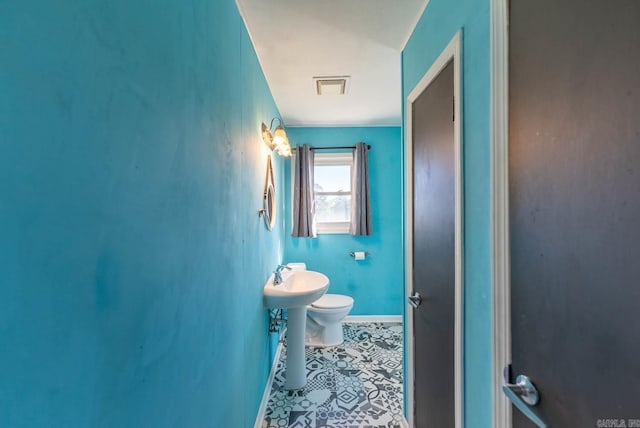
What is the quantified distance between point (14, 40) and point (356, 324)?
3.33 m

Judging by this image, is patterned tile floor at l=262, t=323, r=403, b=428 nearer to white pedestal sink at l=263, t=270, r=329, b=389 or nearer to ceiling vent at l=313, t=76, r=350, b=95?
white pedestal sink at l=263, t=270, r=329, b=389

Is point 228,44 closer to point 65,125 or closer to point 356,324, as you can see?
point 65,125

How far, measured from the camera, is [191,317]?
0.81 meters

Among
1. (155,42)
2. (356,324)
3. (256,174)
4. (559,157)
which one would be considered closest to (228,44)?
(155,42)

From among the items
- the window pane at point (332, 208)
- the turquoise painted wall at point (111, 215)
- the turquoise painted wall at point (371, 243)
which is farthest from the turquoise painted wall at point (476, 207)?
the window pane at point (332, 208)

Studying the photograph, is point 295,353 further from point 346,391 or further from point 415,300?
point 415,300

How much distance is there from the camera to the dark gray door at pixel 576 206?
445mm

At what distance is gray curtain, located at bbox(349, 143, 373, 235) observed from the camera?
10.2 feet

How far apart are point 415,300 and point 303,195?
76.3 inches

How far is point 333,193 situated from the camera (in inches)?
129

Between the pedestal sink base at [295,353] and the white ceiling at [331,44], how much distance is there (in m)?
1.78

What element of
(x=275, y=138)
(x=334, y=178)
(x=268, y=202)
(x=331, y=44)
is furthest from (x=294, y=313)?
(x=331, y=44)

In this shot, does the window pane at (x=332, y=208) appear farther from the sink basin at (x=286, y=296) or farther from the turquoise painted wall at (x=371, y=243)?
the sink basin at (x=286, y=296)

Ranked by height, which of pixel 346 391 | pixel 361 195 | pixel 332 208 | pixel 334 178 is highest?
pixel 334 178
